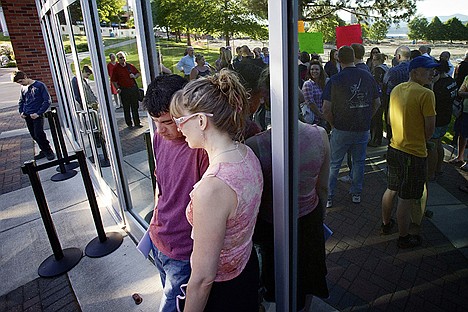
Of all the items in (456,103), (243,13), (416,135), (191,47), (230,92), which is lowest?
(416,135)

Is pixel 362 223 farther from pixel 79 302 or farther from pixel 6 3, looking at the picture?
pixel 6 3

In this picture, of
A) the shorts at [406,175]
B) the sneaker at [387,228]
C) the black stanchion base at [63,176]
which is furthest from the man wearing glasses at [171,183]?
the black stanchion base at [63,176]

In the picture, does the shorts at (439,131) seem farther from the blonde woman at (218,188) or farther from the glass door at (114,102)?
the glass door at (114,102)

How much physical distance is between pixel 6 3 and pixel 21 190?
20.2 feet

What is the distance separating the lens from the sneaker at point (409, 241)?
170 cm

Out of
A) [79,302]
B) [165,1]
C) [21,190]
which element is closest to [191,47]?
[165,1]

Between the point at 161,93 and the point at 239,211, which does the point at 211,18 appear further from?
the point at 239,211

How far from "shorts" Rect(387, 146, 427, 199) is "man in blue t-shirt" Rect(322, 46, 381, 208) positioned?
16 centimetres

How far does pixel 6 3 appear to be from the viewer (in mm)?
8297

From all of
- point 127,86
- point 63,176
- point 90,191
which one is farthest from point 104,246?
point 63,176

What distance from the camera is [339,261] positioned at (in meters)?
2.15

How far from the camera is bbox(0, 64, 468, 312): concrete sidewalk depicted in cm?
167

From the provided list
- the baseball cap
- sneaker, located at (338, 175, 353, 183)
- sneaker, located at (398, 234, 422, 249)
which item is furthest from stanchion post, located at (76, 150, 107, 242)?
the baseball cap

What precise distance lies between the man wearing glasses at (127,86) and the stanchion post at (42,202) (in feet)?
3.20
